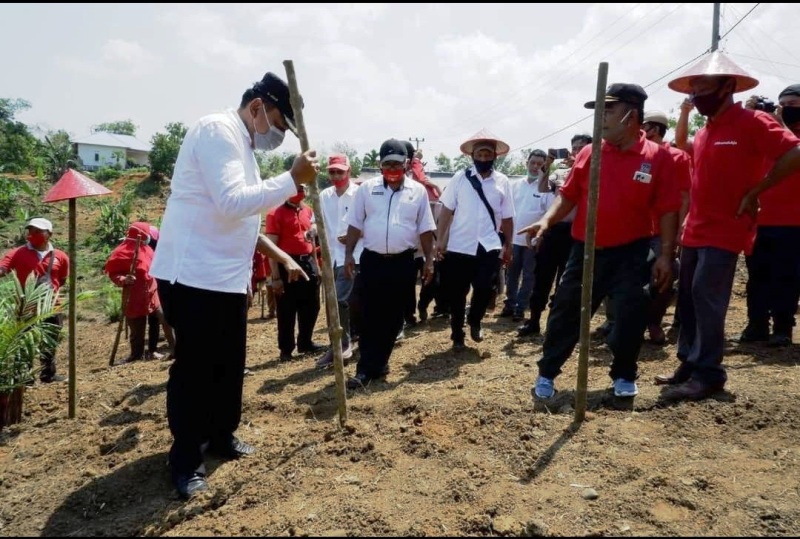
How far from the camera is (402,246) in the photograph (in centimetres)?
458

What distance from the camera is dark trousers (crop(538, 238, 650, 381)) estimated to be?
357 centimetres

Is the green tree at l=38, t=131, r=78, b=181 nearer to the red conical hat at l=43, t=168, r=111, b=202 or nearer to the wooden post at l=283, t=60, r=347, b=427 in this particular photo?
the red conical hat at l=43, t=168, r=111, b=202

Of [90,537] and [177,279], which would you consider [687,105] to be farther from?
[90,537]

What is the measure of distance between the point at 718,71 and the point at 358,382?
314cm

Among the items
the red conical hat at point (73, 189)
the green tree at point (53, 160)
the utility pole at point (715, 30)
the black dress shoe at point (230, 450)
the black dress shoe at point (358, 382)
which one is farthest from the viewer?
the green tree at point (53, 160)

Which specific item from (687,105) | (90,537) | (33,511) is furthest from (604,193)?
(33,511)

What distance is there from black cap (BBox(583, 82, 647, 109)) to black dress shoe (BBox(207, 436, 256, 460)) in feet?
9.60

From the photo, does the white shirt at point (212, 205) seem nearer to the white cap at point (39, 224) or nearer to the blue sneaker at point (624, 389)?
the blue sneaker at point (624, 389)

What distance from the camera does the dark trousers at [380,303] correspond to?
460cm

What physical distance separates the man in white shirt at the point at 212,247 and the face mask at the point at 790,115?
13.4 ft

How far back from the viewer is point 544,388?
376 cm

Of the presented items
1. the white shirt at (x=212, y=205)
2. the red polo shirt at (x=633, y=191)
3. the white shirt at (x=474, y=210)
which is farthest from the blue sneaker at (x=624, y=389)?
the white shirt at (x=212, y=205)

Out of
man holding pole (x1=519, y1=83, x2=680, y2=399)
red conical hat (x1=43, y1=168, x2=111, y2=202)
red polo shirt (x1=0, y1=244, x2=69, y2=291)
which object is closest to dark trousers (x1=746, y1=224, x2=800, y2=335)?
man holding pole (x1=519, y1=83, x2=680, y2=399)

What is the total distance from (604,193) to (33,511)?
359 centimetres
